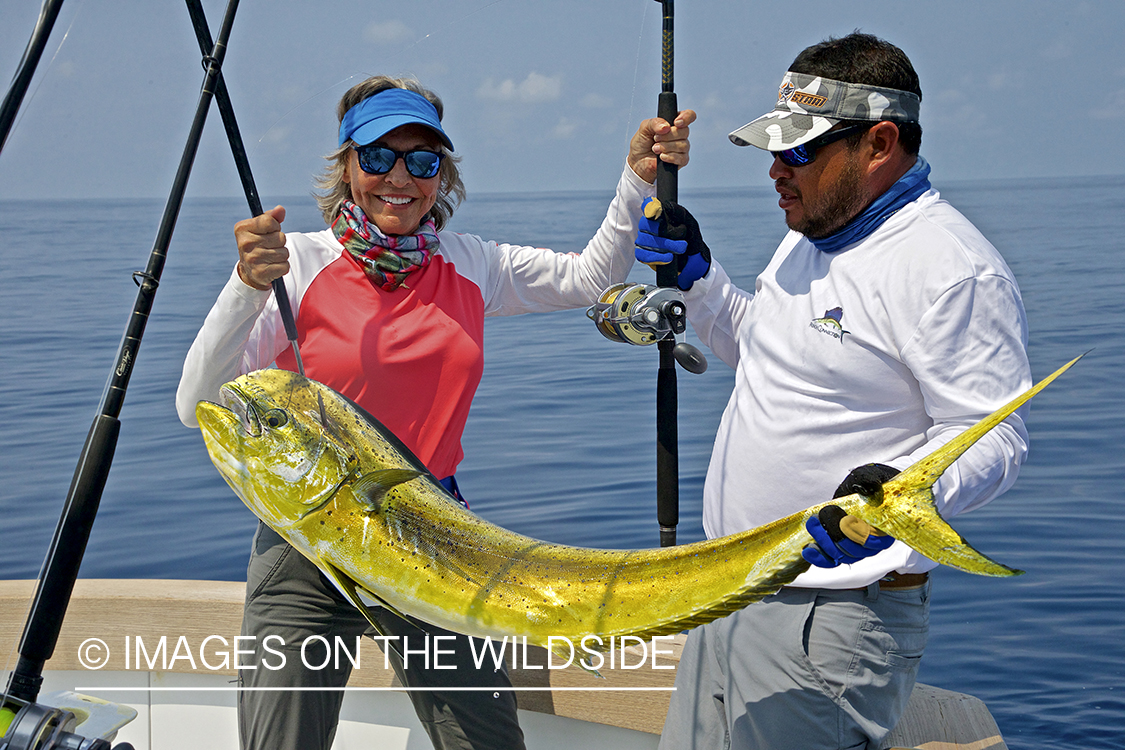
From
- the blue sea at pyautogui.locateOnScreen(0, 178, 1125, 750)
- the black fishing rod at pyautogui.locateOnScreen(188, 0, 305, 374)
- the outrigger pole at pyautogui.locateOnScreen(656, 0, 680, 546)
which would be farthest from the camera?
the blue sea at pyautogui.locateOnScreen(0, 178, 1125, 750)

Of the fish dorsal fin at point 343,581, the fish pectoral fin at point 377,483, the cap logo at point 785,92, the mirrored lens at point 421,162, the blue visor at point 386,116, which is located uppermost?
the blue visor at point 386,116

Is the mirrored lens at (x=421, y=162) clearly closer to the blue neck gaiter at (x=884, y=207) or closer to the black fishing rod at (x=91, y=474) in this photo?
the black fishing rod at (x=91, y=474)

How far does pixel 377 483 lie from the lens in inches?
67.1

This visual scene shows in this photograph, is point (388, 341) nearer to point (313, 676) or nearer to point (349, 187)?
point (349, 187)

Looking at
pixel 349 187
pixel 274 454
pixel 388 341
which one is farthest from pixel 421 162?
pixel 274 454

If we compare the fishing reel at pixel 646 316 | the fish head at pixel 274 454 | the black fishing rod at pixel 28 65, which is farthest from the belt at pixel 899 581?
the black fishing rod at pixel 28 65

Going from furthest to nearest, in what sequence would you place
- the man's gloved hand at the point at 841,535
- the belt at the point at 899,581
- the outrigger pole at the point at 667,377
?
the outrigger pole at the point at 667,377
the belt at the point at 899,581
the man's gloved hand at the point at 841,535

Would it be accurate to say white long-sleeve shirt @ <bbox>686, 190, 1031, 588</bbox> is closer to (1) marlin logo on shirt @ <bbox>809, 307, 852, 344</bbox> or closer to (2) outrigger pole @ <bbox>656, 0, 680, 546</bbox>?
(1) marlin logo on shirt @ <bbox>809, 307, 852, 344</bbox>

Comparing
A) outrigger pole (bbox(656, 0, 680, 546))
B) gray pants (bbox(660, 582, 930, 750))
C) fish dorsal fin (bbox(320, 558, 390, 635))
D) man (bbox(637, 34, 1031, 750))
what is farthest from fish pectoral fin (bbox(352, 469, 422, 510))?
outrigger pole (bbox(656, 0, 680, 546))

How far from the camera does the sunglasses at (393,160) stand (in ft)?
8.12

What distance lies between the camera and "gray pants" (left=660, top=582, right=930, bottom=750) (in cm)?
218

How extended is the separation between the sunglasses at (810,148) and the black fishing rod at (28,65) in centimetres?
164

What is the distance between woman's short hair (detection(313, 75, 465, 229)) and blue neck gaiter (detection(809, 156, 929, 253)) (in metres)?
1.11

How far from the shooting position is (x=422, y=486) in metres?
1.79
